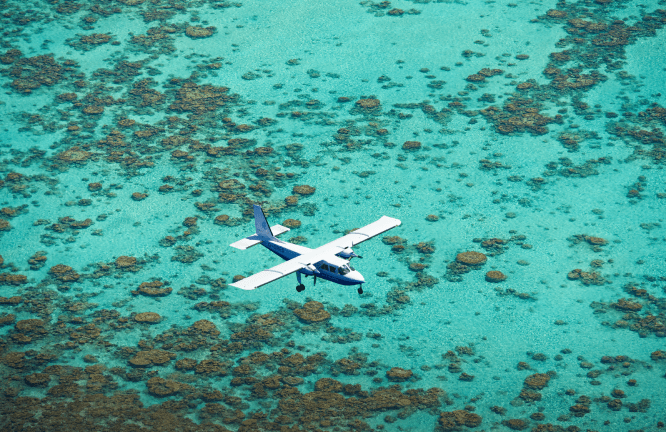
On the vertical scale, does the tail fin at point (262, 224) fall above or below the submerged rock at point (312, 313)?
above

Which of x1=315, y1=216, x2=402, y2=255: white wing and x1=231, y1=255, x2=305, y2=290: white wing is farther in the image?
x1=315, y1=216, x2=402, y2=255: white wing

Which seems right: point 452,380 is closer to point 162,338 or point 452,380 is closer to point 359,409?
point 359,409

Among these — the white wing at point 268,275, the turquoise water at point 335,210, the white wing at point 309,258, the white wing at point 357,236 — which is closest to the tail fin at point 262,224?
the white wing at point 309,258

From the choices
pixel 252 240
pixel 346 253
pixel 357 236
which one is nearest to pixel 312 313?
pixel 252 240

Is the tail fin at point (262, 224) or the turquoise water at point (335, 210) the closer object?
the turquoise water at point (335, 210)

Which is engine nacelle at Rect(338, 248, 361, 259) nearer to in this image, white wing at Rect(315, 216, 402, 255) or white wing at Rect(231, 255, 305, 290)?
white wing at Rect(315, 216, 402, 255)

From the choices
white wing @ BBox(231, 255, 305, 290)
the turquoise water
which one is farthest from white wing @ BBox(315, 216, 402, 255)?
the turquoise water

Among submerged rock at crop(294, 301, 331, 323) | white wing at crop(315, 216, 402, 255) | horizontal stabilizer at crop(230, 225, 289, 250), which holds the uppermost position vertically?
white wing at crop(315, 216, 402, 255)

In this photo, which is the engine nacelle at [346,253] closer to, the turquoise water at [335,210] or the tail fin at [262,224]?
the tail fin at [262,224]
